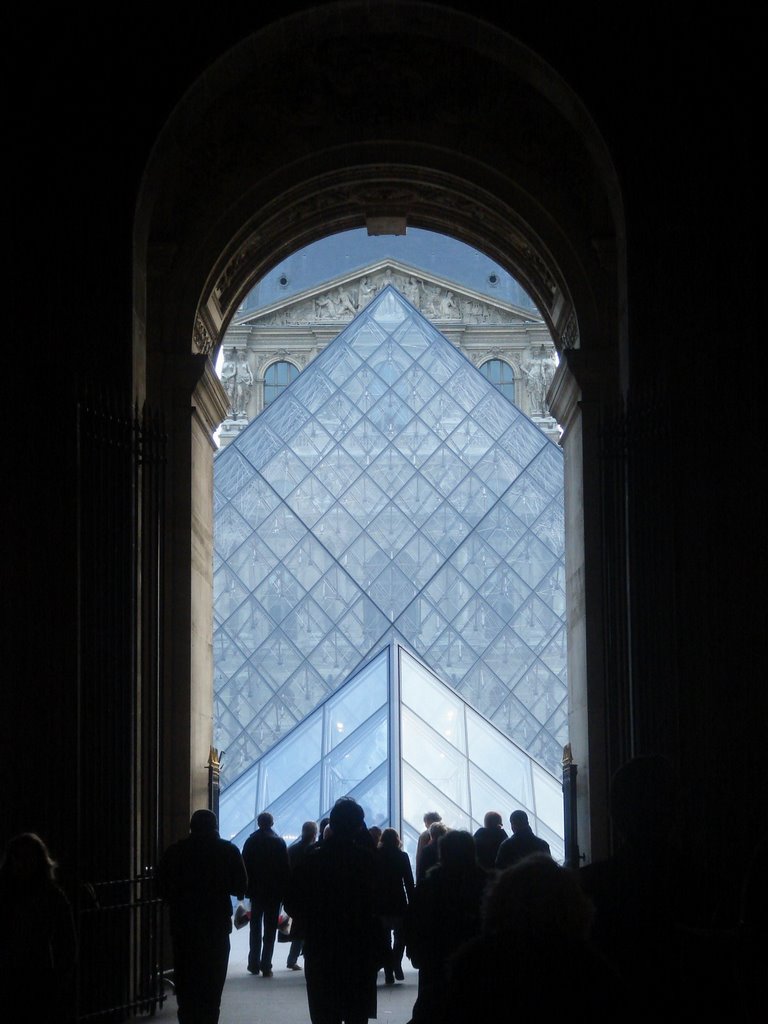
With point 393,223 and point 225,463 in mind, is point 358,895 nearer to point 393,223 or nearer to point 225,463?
point 393,223

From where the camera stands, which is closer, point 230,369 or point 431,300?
point 230,369

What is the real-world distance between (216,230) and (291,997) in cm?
432

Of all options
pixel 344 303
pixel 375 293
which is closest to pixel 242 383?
pixel 344 303

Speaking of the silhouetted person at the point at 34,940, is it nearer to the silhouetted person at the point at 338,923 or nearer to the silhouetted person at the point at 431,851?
the silhouetted person at the point at 338,923

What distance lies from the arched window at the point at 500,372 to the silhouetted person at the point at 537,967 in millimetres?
33398

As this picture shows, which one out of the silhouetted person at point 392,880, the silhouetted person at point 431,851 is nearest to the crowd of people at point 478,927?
the silhouetted person at point 392,880

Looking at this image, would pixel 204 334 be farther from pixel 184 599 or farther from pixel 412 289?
pixel 412 289

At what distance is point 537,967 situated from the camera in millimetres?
2721

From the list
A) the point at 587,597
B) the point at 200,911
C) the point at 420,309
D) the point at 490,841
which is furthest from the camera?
the point at 420,309

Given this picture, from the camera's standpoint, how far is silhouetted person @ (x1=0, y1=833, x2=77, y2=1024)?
439cm

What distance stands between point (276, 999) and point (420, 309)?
28.3 m

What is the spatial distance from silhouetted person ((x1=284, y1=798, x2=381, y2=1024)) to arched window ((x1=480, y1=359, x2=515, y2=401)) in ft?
101

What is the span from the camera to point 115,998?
22.9 feet

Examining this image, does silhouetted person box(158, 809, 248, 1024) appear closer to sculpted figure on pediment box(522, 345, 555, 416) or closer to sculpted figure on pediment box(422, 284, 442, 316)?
sculpted figure on pediment box(522, 345, 555, 416)
